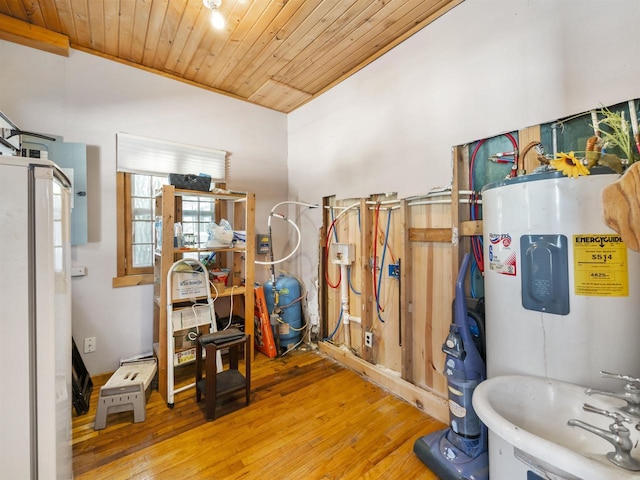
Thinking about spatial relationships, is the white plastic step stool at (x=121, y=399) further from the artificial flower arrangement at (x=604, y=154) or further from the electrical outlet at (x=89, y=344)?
the artificial flower arrangement at (x=604, y=154)

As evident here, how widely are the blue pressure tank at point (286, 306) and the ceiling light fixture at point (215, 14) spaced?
2.31 meters

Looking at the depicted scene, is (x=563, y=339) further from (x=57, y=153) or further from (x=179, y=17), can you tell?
(x=57, y=153)

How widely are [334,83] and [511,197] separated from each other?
234cm

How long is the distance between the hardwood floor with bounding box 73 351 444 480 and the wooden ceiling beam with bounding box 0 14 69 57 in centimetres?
278

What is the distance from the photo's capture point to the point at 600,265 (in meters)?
1.01

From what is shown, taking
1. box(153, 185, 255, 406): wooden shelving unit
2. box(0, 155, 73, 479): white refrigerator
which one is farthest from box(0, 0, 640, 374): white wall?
box(0, 155, 73, 479): white refrigerator

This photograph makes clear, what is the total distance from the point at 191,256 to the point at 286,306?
111cm

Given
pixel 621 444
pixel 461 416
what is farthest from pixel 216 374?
pixel 621 444

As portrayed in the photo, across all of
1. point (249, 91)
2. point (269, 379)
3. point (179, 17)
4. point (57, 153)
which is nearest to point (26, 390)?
point (269, 379)

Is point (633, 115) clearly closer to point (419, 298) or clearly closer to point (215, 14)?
point (419, 298)

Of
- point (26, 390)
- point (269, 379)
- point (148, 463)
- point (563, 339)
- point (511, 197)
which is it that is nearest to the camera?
point (26, 390)

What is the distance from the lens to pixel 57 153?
7.40 feet

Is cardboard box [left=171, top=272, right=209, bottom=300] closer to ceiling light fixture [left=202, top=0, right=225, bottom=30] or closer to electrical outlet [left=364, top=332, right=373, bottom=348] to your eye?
electrical outlet [left=364, top=332, right=373, bottom=348]

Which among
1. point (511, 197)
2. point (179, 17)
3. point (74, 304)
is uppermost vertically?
point (179, 17)
